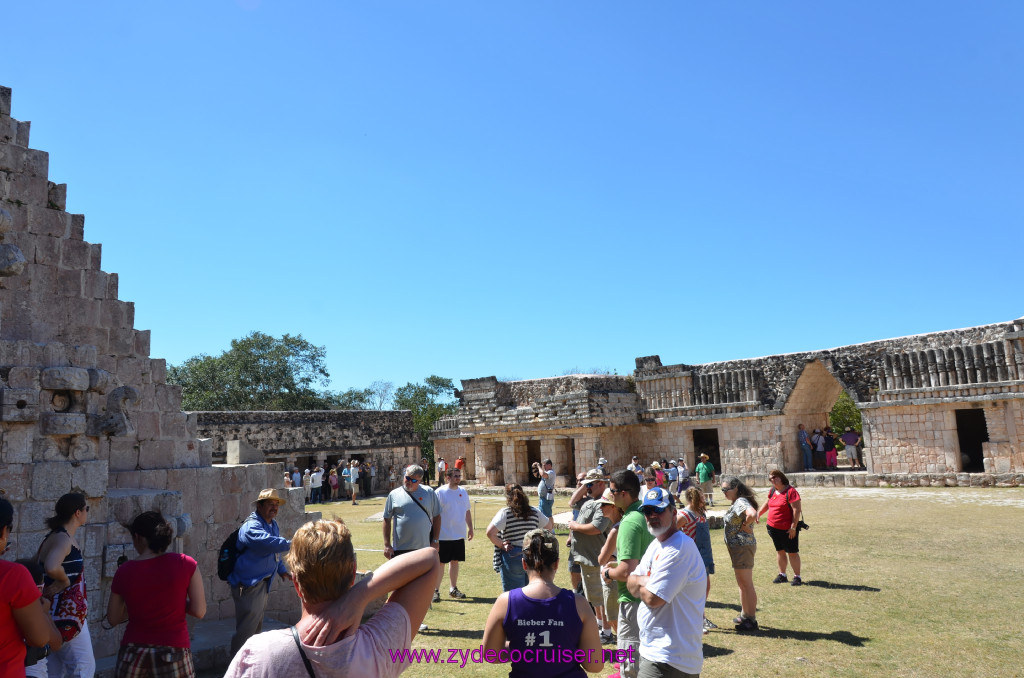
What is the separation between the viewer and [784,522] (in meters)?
7.66

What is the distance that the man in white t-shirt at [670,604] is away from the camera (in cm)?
339

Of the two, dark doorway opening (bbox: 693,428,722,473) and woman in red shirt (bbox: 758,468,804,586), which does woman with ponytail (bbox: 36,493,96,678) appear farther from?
dark doorway opening (bbox: 693,428,722,473)

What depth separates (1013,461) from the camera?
53.2 ft

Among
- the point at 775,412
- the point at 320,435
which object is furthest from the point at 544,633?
the point at 320,435

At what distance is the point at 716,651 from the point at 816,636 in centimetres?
97

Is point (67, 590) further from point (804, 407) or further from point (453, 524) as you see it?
point (804, 407)

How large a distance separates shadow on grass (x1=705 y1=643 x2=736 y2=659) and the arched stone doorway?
51.8 ft

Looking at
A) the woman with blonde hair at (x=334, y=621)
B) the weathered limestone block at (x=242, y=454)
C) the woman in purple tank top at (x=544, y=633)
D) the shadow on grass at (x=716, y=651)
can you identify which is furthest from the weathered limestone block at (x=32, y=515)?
the shadow on grass at (x=716, y=651)

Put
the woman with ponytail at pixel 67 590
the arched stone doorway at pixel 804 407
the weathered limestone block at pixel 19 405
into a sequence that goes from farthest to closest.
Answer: the arched stone doorway at pixel 804 407 < the weathered limestone block at pixel 19 405 < the woman with ponytail at pixel 67 590

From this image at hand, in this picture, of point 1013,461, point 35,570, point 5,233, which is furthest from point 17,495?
point 1013,461

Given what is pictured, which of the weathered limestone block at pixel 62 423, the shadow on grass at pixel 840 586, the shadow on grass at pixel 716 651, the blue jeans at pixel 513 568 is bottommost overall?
the shadow on grass at pixel 716 651

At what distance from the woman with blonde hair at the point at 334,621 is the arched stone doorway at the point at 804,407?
1998cm

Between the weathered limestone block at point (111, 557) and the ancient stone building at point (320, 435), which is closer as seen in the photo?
the weathered limestone block at point (111, 557)

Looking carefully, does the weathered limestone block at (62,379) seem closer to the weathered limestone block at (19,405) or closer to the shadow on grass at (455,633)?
the weathered limestone block at (19,405)
